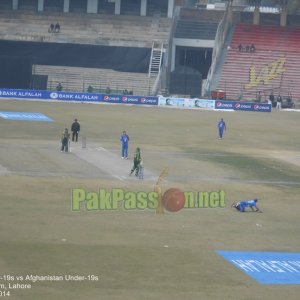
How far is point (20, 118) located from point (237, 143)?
1603 cm

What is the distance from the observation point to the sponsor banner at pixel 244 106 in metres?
80.5

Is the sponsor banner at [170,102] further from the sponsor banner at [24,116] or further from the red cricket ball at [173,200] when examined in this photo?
the red cricket ball at [173,200]

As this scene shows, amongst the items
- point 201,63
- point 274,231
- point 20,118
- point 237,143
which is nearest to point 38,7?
point 201,63

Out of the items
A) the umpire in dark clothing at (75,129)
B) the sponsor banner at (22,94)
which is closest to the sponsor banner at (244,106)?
the sponsor banner at (22,94)

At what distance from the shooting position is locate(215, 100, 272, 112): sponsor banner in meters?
80.5

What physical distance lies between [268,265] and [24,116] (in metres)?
40.9

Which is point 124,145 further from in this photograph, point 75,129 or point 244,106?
point 244,106

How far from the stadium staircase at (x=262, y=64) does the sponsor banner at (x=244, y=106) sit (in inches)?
237

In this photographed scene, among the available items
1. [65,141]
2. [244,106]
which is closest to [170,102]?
[244,106]

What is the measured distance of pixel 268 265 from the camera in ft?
90.1

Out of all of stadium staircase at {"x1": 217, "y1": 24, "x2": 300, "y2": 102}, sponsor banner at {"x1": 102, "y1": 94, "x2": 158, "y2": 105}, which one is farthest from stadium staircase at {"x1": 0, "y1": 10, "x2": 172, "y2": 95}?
stadium staircase at {"x1": 217, "y1": 24, "x2": 300, "y2": 102}

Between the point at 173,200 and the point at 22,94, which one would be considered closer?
the point at 173,200

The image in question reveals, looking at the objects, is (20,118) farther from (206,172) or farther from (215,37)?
(215,37)

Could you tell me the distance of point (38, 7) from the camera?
97188 millimetres
